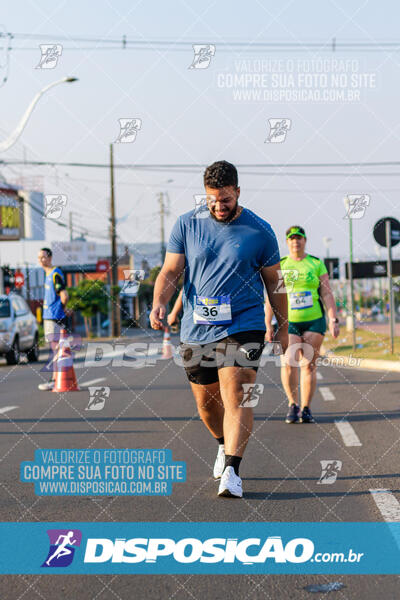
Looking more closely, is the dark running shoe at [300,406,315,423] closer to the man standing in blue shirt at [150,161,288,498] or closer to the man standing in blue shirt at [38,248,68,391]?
the man standing in blue shirt at [150,161,288,498]

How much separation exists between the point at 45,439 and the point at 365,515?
358cm

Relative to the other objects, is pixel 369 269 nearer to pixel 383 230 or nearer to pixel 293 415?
pixel 383 230

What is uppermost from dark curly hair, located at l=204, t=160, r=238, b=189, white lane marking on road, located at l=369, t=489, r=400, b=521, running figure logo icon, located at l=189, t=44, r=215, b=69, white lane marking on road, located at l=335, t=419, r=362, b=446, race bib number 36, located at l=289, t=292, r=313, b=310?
running figure logo icon, located at l=189, t=44, r=215, b=69

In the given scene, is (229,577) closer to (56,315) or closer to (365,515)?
(365,515)

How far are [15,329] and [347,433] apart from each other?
14284mm

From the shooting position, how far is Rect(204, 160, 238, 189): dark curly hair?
5410 millimetres

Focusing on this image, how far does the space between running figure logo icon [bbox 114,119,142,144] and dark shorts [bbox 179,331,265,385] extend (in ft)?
19.9

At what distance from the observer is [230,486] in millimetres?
5281

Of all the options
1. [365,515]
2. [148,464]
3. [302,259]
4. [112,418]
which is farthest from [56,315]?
[365,515]

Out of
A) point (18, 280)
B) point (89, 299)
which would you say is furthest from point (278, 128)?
point (89, 299)

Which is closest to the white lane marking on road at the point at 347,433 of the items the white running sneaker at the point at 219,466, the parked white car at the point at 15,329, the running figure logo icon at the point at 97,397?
the white running sneaker at the point at 219,466

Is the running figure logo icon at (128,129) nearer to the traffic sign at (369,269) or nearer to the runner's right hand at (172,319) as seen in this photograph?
the runner's right hand at (172,319)

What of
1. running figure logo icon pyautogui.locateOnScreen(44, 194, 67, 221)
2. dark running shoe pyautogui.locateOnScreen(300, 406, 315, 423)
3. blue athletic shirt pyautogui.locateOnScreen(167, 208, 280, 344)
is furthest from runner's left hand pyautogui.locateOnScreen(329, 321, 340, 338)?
running figure logo icon pyautogui.locateOnScreen(44, 194, 67, 221)

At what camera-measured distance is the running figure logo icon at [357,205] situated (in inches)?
448
